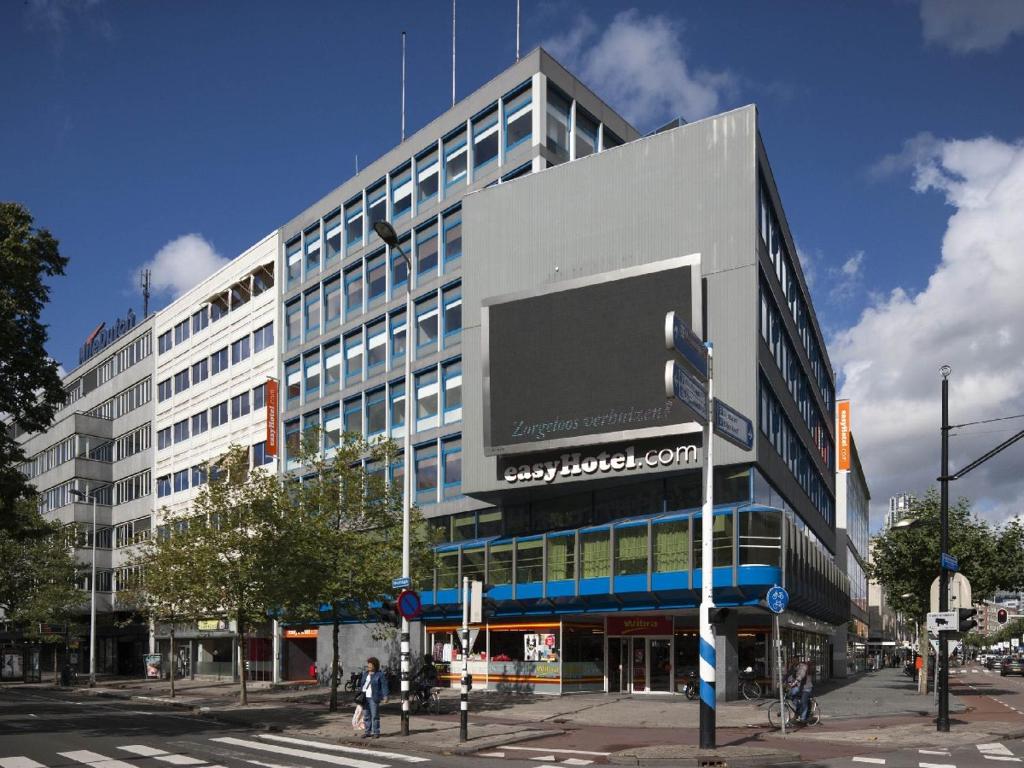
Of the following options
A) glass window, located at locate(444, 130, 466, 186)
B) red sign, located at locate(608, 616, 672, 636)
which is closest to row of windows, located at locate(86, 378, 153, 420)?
glass window, located at locate(444, 130, 466, 186)

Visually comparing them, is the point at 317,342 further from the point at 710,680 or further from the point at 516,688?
the point at 710,680

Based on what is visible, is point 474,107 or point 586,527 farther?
point 474,107

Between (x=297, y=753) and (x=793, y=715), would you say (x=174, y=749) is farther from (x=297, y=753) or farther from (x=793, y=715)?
(x=793, y=715)

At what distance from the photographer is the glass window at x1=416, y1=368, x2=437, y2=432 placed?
49.4m

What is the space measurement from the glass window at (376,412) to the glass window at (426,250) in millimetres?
6377

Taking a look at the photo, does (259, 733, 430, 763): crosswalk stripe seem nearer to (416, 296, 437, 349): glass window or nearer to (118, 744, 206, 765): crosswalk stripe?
(118, 744, 206, 765): crosswalk stripe

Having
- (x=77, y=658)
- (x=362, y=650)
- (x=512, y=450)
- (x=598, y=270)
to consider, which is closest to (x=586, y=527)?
(x=512, y=450)

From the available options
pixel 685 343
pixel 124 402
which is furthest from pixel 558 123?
pixel 124 402

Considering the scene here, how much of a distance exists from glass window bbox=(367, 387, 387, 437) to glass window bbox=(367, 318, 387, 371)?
1380 mm

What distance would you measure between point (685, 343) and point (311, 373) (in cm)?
4122

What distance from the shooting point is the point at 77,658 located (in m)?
83.8

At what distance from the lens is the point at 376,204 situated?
183 feet

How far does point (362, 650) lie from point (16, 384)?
27444 millimetres

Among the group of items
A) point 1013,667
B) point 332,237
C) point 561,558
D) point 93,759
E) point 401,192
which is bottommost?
point 1013,667
